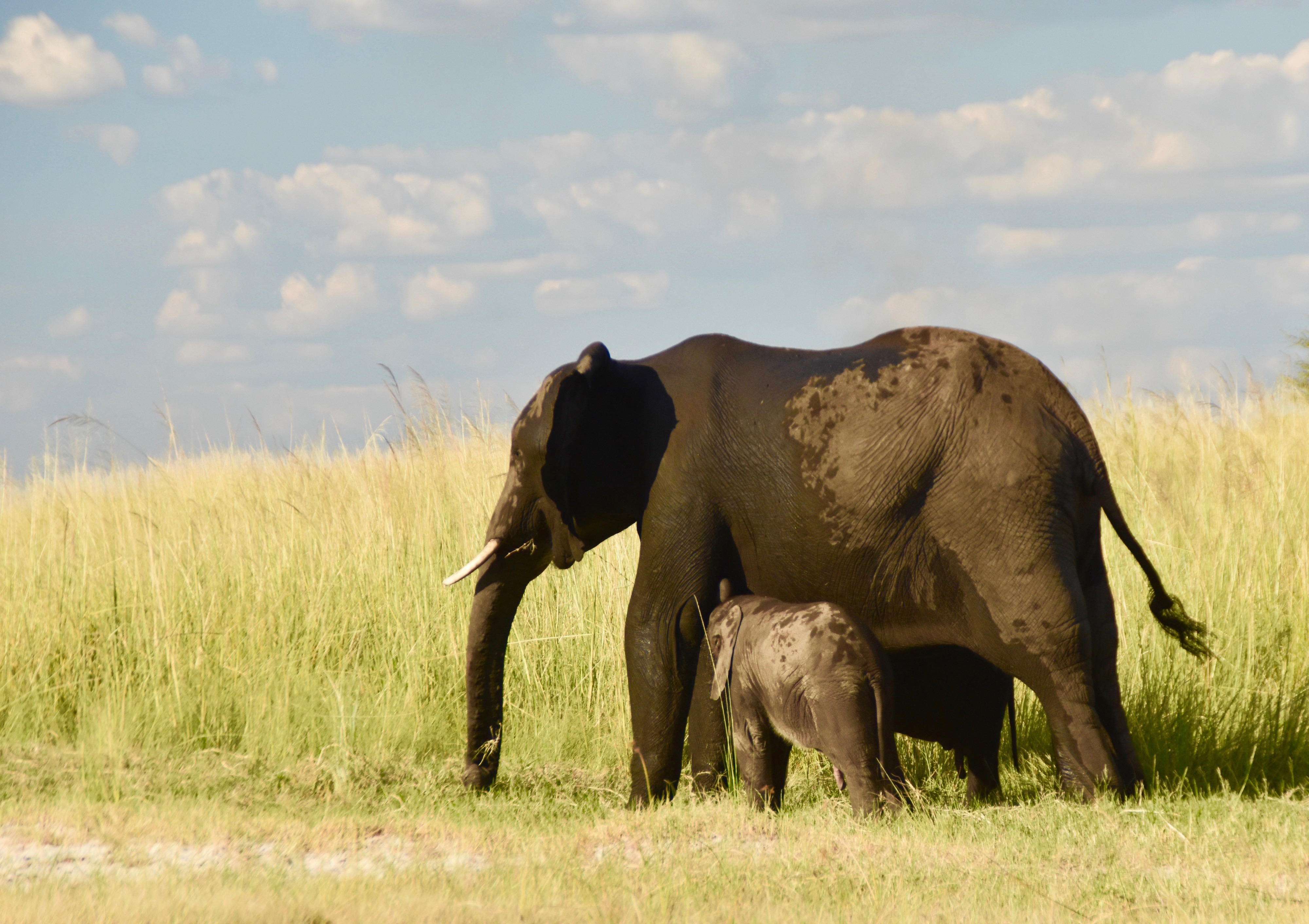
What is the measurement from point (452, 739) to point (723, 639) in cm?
243

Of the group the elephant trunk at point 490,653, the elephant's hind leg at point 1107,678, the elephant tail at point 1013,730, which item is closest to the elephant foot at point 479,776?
the elephant trunk at point 490,653

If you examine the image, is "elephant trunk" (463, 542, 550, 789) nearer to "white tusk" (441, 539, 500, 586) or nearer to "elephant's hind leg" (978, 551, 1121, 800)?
"white tusk" (441, 539, 500, 586)

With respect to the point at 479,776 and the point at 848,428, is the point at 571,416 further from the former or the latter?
the point at 479,776

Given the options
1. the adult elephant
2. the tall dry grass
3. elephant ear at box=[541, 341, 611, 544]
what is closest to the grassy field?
the tall dry grass

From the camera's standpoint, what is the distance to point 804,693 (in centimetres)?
463

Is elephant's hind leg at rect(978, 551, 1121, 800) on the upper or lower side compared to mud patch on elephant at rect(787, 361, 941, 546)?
lower

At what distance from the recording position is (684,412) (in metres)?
5.05

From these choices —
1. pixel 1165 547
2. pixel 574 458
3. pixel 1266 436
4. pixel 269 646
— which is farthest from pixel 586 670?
pixel 1266 436

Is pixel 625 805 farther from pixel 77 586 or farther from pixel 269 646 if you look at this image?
pixel 77 586

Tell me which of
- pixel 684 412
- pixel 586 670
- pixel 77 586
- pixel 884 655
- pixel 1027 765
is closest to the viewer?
pixel 884 655

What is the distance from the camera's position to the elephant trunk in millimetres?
5746

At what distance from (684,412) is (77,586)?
15.8 feet

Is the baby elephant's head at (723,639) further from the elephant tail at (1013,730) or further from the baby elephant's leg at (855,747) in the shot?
the elephant tail at (1013,730)

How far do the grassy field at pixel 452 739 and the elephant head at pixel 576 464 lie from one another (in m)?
1.12
